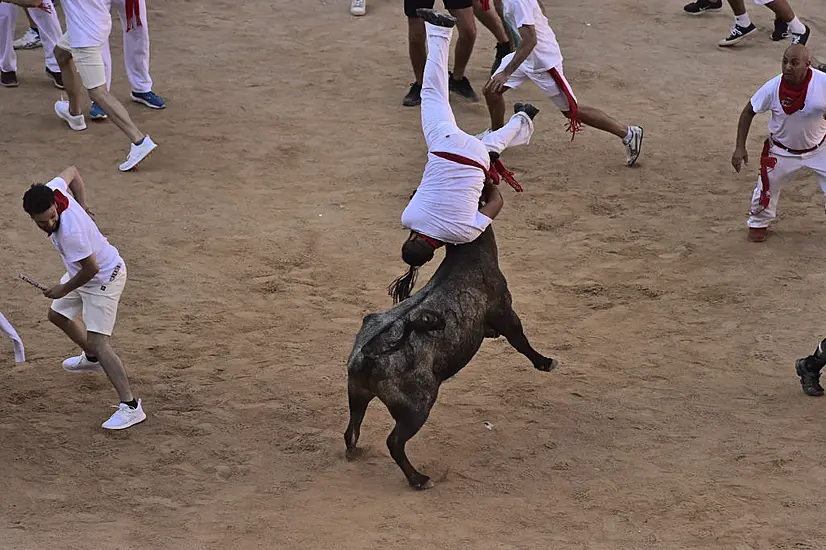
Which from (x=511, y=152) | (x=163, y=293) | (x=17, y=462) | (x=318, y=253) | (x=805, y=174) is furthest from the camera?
(x=511, y=152)

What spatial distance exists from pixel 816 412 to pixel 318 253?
430cm

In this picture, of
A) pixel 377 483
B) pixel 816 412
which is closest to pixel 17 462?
pixel 377 483

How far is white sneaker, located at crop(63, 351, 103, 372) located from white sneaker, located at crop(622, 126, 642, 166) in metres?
5.55

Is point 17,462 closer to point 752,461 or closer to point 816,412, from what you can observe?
point 752,461

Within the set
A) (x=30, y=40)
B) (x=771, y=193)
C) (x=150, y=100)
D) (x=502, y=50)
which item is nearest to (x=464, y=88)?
(x=502, y=50)

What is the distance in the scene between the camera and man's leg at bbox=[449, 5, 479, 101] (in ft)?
38.2

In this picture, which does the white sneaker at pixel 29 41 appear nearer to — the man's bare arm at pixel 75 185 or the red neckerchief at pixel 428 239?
the man's bare arm at pixel 75 185

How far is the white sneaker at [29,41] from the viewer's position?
13.7 meters

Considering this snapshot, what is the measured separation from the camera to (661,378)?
296 inches

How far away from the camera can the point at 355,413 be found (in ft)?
21.4

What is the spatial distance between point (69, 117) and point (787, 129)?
7122 millimetres

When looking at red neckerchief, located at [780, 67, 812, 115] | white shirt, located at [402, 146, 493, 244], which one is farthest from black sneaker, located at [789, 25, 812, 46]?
white shirt, located at [402, 146, 493, 244]

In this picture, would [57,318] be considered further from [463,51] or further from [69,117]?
[463,51]

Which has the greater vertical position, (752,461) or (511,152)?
(752,461)
